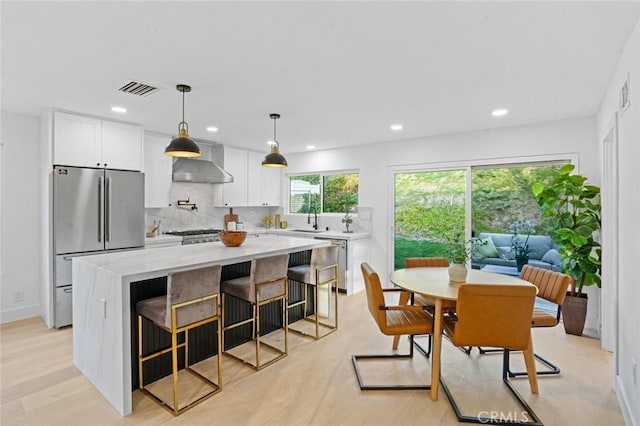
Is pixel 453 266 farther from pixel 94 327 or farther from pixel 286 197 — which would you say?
pixel 286 197

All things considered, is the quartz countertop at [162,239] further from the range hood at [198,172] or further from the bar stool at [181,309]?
the bar stool at [181,309]

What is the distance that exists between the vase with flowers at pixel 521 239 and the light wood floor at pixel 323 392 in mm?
1283

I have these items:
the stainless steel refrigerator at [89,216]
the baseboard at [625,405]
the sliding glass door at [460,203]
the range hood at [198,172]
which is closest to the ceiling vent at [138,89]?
the stainless steel refrigerator at [89,216]

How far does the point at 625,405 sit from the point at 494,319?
101cm

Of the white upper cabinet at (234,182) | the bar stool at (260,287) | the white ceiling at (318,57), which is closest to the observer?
the white ceiling at (318,57)

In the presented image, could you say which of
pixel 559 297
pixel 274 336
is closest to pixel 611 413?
pixel 559 297

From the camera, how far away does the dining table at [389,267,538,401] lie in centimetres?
246

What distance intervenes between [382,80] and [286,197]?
4.41m

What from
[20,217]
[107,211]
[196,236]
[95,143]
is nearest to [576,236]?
[196,236]

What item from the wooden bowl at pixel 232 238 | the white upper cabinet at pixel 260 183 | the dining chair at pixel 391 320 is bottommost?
the dining chair at pixel 391 320

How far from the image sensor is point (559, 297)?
9.00ft

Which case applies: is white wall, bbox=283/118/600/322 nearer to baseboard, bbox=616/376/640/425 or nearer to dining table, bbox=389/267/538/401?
baseboard, bbox=616/376/640/425

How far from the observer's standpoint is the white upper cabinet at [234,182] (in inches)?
237

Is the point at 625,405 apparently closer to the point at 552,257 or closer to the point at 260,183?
the point at 552,257
